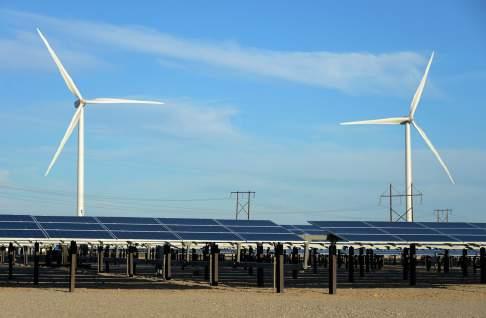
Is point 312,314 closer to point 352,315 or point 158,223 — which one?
point 352,315

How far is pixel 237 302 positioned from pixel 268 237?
14.3 m

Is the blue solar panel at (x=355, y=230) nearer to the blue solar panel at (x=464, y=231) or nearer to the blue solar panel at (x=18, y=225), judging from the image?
the blue solar panel at (x=464, y=231)

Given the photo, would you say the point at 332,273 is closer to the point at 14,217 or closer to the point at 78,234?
the point at 78,234

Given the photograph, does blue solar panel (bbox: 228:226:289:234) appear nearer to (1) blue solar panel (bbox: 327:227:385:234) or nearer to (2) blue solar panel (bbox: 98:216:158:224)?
(1) blue solar panel (bbox: 327:227:385:234)

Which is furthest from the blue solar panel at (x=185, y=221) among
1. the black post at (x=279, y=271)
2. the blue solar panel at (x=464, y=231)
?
the blue solar panel at (x=464, y=231)

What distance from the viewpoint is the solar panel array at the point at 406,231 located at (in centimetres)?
4647

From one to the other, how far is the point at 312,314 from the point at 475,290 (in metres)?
17.6

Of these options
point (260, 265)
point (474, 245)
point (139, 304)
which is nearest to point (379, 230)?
point (474, 245)

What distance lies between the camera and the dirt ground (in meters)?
26.5

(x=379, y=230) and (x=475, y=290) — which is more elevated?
(x=379, y=230)

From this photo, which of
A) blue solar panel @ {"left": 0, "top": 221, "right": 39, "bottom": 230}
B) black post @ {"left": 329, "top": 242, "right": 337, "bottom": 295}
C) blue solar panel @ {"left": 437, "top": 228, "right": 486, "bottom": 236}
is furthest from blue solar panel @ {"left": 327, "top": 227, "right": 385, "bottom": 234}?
blue solar panel @ {"left": 0, "top": 221, "right": 39, "bottom": 230}

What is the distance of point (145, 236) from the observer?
140 feet

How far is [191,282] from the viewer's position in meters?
45.8

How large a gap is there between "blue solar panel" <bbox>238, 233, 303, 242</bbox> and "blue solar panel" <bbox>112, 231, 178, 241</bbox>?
3849 mm
